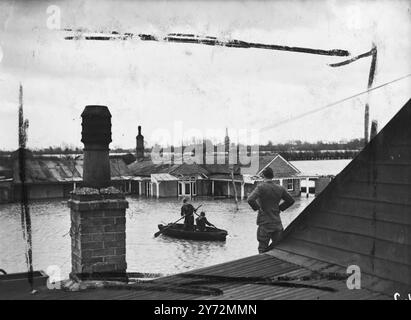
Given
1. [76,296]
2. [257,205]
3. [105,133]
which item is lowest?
[76,296]

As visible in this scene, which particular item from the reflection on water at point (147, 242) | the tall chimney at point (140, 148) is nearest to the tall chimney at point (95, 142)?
the reflection on water at point (147, 242)

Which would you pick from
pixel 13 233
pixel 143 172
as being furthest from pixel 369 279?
pixel 143 172

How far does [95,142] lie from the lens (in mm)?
6570

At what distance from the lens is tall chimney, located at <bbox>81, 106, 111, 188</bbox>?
652cm

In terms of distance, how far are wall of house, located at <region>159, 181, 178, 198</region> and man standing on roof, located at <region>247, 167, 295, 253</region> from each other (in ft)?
125

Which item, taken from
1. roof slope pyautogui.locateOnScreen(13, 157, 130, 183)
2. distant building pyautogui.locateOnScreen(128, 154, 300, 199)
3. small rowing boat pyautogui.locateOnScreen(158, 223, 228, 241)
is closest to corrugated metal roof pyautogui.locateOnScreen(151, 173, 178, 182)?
distant building pyautogui.locateOnScreen(128, 154, 300, 199)

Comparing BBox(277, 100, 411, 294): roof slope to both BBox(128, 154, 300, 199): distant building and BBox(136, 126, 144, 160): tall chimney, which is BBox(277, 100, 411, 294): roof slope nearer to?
BBox(128, 154, 300, 199): distant building

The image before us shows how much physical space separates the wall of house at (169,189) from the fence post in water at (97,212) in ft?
125

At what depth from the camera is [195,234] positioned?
23.9 meters

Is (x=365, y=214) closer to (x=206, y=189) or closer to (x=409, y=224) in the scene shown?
(x=409, y=224)

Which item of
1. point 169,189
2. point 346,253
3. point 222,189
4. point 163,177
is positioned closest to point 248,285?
point 346,253

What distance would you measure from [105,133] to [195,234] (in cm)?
1780
